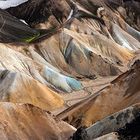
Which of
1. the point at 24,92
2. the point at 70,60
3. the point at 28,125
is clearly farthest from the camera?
the point at 70,60

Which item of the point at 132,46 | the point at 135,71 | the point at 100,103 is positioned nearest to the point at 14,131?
the point at 100,103

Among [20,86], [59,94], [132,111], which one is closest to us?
→ [132,111]

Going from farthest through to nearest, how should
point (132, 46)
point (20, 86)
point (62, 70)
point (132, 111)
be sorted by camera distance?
point (132, 46)
point (62, 70)
point (20, 86)
point (132, 111)

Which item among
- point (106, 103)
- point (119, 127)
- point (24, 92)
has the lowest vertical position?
point (24, 92)

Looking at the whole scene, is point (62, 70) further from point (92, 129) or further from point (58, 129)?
point (92, 129)

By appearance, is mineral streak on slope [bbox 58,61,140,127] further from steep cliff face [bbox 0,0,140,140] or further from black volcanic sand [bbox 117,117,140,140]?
black volcanic sand [bbox 117,117,140,140]

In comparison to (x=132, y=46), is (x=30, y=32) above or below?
above

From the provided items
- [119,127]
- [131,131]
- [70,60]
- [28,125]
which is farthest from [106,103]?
[70,60]

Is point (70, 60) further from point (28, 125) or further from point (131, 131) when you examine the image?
point (131, 131)
